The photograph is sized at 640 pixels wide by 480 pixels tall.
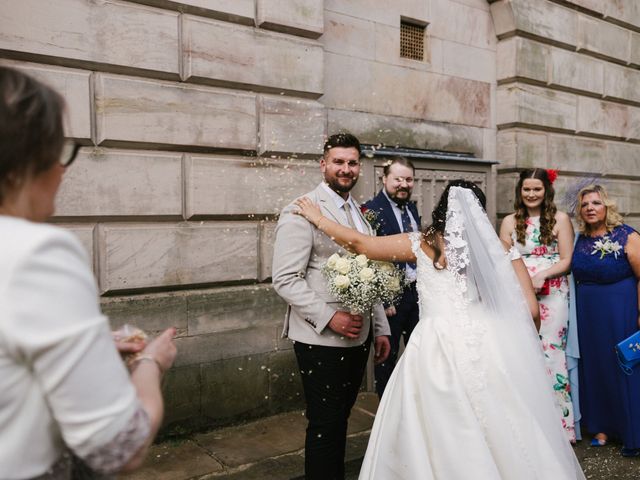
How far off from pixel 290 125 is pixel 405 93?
2.02m

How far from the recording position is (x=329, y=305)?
11.7 ft

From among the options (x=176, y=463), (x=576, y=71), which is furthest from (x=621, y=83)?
(x=176, y=463)

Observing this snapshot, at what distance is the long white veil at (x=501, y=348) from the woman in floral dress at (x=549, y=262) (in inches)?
75.3

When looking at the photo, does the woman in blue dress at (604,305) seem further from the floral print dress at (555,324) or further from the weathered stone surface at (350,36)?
the weathered stone surface at (350,36)

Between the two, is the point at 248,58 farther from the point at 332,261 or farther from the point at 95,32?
the point at 332,261

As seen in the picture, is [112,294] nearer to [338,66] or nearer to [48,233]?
[338,66]

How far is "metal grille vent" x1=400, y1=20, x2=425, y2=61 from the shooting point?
7.07 m

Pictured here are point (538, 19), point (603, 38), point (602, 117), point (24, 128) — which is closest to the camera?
point (24, 128)

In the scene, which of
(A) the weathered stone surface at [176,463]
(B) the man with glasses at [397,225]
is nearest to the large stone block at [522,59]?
(B) the man with glasses at [397,225]

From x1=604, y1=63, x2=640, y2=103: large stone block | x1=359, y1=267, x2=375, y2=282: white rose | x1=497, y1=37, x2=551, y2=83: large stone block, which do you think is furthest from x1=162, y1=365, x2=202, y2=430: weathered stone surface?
x1=604, y1=63, x2=640, y2=103: large stone block

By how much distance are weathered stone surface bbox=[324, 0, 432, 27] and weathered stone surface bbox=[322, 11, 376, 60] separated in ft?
0.20

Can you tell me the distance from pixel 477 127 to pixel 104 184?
16.8 ft

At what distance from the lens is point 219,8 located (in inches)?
202

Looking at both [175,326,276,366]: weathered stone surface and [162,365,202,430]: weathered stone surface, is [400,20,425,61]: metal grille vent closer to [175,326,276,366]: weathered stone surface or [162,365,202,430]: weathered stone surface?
[175,326,276,366]: weathered stone surface
